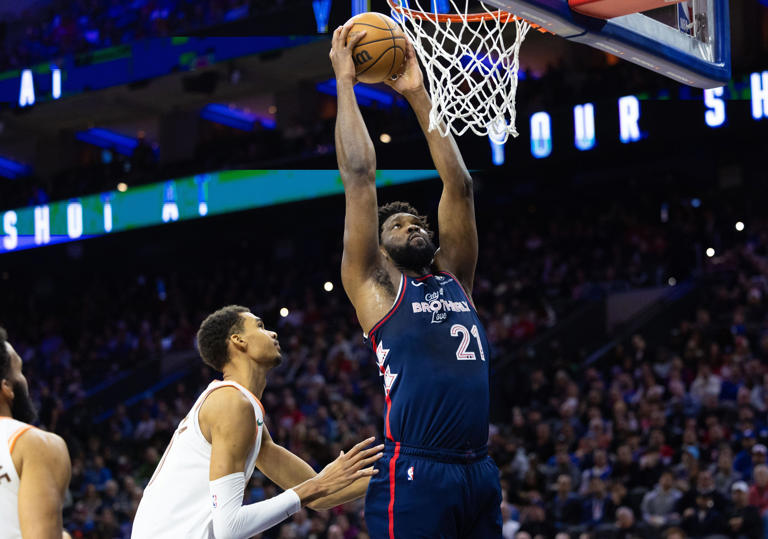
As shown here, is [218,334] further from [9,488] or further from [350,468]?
[9,488]

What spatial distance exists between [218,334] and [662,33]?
2197 mm

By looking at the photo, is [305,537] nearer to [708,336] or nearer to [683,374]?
[683,374]

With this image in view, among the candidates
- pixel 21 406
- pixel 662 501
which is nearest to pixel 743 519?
pixel 662 501

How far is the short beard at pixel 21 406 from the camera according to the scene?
311cm

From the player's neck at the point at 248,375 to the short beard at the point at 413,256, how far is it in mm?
728

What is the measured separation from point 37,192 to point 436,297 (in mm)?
17254

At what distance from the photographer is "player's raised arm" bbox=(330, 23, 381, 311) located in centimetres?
344

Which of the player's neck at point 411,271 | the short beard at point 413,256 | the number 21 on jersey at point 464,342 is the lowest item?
the number 21 on jersey at point 464,342

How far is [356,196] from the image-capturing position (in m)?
3.45

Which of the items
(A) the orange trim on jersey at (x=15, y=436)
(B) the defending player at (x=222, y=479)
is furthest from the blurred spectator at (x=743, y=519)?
(A) the orange trim on jersey at (x=15, y=436)

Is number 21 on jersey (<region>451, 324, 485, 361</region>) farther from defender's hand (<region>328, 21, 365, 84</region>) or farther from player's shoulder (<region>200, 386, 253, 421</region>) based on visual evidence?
defender's hand (<region>328, 21, 365, 84</region>)

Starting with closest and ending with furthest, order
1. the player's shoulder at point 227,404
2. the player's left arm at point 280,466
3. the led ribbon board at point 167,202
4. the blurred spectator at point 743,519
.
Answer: the player's shoulder at point 227,404, the player's left arm at point 280,466, the blurred spectator at point 743,519, the led ribbon board at point 167,202

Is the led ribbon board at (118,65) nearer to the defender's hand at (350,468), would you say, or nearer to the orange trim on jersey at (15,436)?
the defender's hand at (350,468)

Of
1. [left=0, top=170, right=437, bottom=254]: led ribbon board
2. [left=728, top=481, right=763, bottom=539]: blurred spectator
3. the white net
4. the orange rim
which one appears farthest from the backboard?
[left=0, top=170, right=437, bottom=254]: led ribbon board
